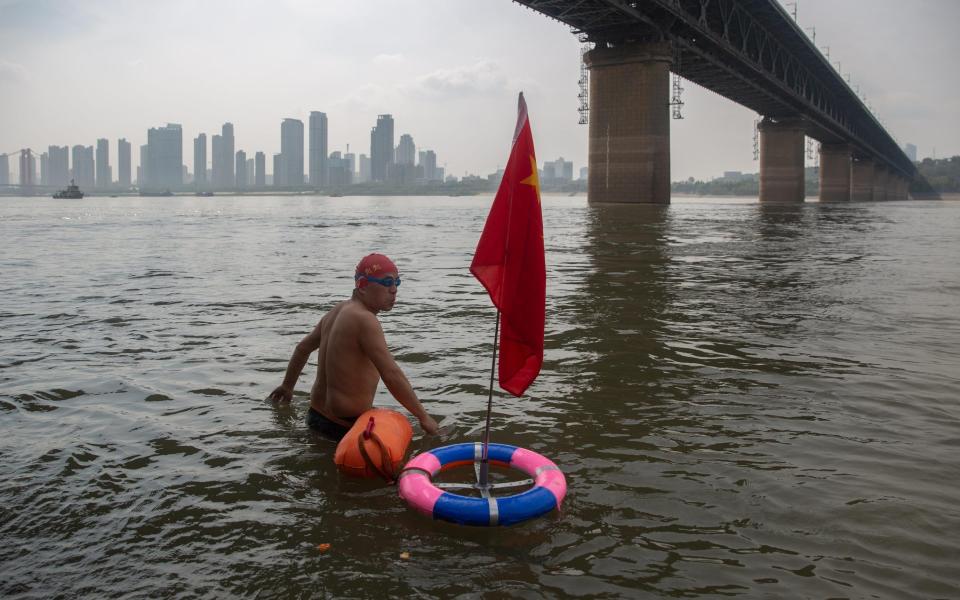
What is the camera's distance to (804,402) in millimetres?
6586

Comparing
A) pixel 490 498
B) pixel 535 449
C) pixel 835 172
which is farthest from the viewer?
pixel 835 172

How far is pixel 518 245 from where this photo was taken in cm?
414

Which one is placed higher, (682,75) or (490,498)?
(682,75)

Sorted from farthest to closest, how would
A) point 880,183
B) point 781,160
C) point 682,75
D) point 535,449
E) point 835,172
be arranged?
point 880,183, point 835,172, point 781,160, point 682,75, point 535,449

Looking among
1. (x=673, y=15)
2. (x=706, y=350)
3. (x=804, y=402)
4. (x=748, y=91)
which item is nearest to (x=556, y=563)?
(x=804, y=402)

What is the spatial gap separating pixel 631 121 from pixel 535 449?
182ft

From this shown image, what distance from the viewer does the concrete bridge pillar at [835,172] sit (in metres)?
122

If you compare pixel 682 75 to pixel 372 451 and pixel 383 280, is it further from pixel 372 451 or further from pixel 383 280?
pixel 372 451

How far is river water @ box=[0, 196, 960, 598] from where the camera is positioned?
3570mm

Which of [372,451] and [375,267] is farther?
[375,267]

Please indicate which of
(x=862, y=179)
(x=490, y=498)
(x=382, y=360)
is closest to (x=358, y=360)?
(x=382, y=360)

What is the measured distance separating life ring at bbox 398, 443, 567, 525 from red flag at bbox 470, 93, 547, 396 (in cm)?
87

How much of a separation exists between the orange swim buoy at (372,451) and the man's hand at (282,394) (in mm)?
1606

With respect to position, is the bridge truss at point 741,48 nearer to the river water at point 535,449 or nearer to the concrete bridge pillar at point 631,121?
the concrete bridge pillar at point 631,121
